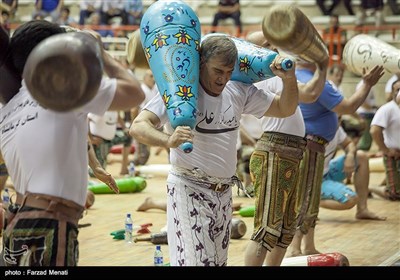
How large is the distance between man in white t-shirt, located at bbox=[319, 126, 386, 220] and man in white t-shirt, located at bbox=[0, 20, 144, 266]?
512cm

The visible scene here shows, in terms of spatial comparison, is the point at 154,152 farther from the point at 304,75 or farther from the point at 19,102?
the point at 19,102

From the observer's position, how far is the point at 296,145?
6285mm

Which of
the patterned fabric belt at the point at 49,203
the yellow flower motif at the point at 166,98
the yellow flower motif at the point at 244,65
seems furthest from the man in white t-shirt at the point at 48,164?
the yellow flower motif at the point at 244,65

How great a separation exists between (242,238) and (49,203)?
4766 mm

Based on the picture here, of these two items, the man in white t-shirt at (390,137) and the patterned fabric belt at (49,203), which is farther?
the man in white t-shirt at (390,137)

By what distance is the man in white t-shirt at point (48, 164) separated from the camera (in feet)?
12.7

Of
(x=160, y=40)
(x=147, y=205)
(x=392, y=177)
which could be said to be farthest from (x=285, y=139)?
(x=392, y=177)

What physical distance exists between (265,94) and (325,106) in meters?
1.96

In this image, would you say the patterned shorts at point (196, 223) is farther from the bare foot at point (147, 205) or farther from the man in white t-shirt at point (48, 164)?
the bare foot at point (147, 205)

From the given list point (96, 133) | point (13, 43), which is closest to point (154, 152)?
point (96, 133)

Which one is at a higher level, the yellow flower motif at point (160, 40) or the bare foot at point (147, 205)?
the yellow flower motif at point (160, 40)

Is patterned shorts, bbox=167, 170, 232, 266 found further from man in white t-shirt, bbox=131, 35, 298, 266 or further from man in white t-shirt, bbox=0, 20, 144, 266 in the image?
man in white t-shirt, bbox=0, 20, 144, 266

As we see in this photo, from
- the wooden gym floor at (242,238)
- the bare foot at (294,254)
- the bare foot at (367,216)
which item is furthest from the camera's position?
the bare foot at (367,216)

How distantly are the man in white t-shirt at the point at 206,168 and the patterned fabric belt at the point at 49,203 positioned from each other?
0.89 m
